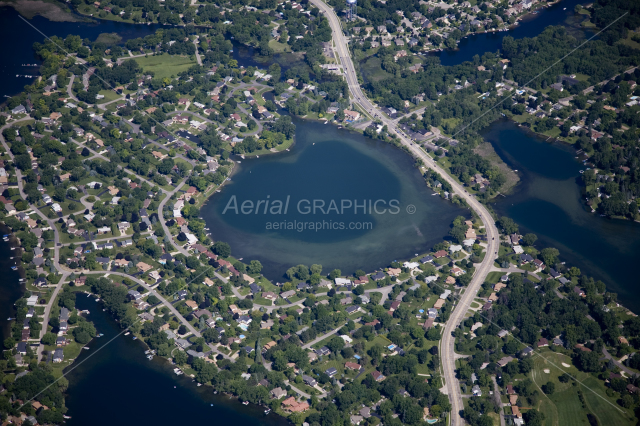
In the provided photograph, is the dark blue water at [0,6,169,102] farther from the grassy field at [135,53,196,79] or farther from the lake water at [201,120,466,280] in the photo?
the lake water at [201,120,466,280]

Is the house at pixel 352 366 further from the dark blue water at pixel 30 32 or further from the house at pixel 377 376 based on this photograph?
the dark blue water at pixel 30 32

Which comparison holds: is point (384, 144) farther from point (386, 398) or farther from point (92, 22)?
point (92, 22)

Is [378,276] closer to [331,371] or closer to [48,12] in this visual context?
[331,371]

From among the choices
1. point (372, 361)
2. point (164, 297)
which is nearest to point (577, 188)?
point (372, 361)

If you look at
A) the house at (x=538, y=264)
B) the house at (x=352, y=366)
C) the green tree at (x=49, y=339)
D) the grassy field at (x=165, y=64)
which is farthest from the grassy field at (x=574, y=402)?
the grassy field at (x=165, y=64)

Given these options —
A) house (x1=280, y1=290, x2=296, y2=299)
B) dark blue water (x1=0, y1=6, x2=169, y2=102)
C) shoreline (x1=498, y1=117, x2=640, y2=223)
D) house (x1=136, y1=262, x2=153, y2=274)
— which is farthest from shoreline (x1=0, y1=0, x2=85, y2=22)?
house (x1=280, y1=290, x2=296, y2=299)

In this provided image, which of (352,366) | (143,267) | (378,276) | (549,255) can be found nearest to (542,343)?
(549,255)
